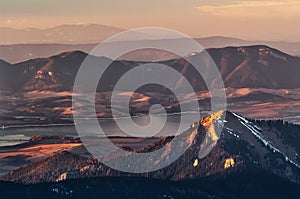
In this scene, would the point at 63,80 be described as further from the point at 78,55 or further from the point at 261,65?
the point at 261,65

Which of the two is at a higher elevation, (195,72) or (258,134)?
(258,134)

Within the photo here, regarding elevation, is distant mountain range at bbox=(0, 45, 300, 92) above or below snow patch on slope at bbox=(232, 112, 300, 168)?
below

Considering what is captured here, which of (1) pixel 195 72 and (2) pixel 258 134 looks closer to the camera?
(2) pixel 258 134

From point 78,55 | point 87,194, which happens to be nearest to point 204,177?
point 87,194

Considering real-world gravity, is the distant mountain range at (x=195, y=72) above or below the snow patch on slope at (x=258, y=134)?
below

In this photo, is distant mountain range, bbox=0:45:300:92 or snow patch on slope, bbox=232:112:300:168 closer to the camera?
snow patch on slope, bbox=232:112:300:168

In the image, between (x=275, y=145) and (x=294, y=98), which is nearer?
(x=275, y=145)

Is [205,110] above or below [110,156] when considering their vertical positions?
below

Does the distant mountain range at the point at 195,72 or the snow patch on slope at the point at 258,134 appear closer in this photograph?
the snow patch on slope at the point at 258,134

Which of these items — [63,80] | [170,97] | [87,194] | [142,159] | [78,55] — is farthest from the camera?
[78,55]

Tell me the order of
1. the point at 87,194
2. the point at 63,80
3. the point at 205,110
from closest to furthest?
the point at 87,194, the point at 205,110, the point at 63,80

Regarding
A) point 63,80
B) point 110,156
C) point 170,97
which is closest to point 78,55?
point 63,80
